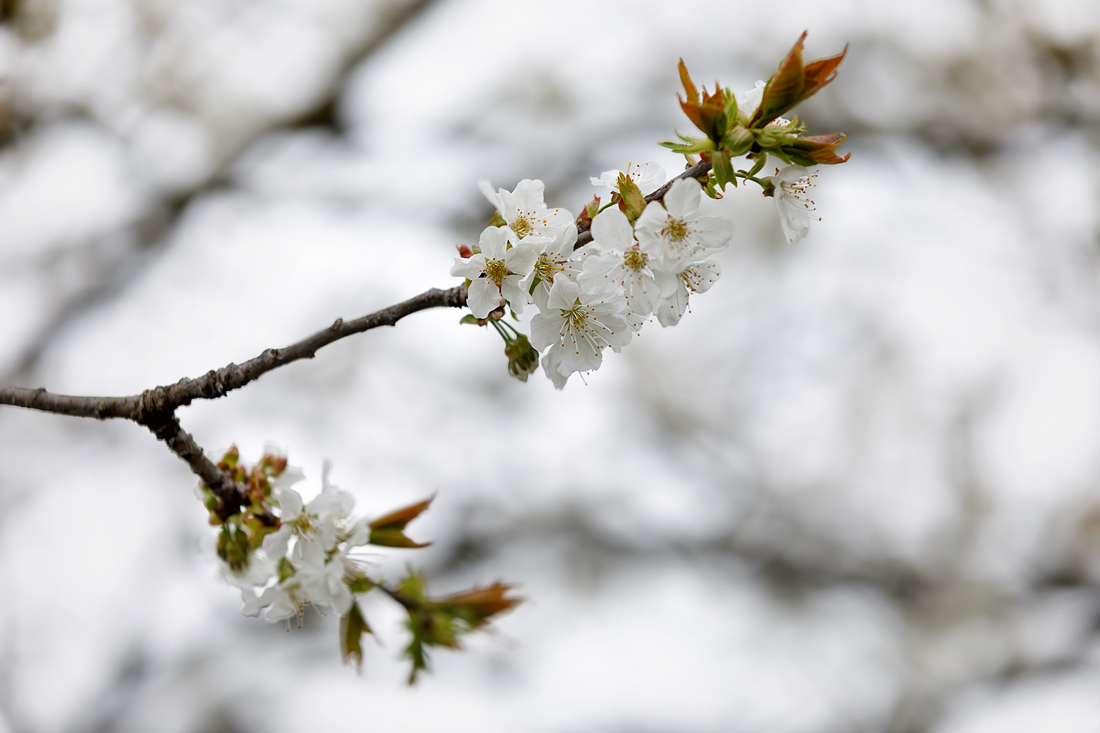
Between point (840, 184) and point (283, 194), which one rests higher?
point (840, 184)

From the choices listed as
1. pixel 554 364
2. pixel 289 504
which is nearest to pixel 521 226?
pixel 554 364

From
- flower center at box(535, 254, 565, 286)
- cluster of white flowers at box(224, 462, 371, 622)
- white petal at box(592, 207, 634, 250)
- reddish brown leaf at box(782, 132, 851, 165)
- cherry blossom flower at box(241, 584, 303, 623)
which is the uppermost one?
reddish brown leaf at box(782, 132, 851, 165)

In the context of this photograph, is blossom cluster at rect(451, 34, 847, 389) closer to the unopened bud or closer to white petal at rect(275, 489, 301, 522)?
the unopened bud

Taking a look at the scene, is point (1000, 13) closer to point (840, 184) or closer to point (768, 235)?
point (840, 184)

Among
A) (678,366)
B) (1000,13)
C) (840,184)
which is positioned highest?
(1000,13)

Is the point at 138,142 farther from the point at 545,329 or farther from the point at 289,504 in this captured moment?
the point at 545,329

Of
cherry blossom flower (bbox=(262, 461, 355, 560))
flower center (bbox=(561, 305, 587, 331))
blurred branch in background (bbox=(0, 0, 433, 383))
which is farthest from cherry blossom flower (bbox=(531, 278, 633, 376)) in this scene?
blurred branch in background (bbox=(0, 0, 433, 383))

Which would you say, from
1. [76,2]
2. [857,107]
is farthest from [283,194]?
[857,107]

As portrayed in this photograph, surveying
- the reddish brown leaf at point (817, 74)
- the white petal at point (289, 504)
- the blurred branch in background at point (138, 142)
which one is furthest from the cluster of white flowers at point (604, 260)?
the blurred branch in background at point (138, 142)
